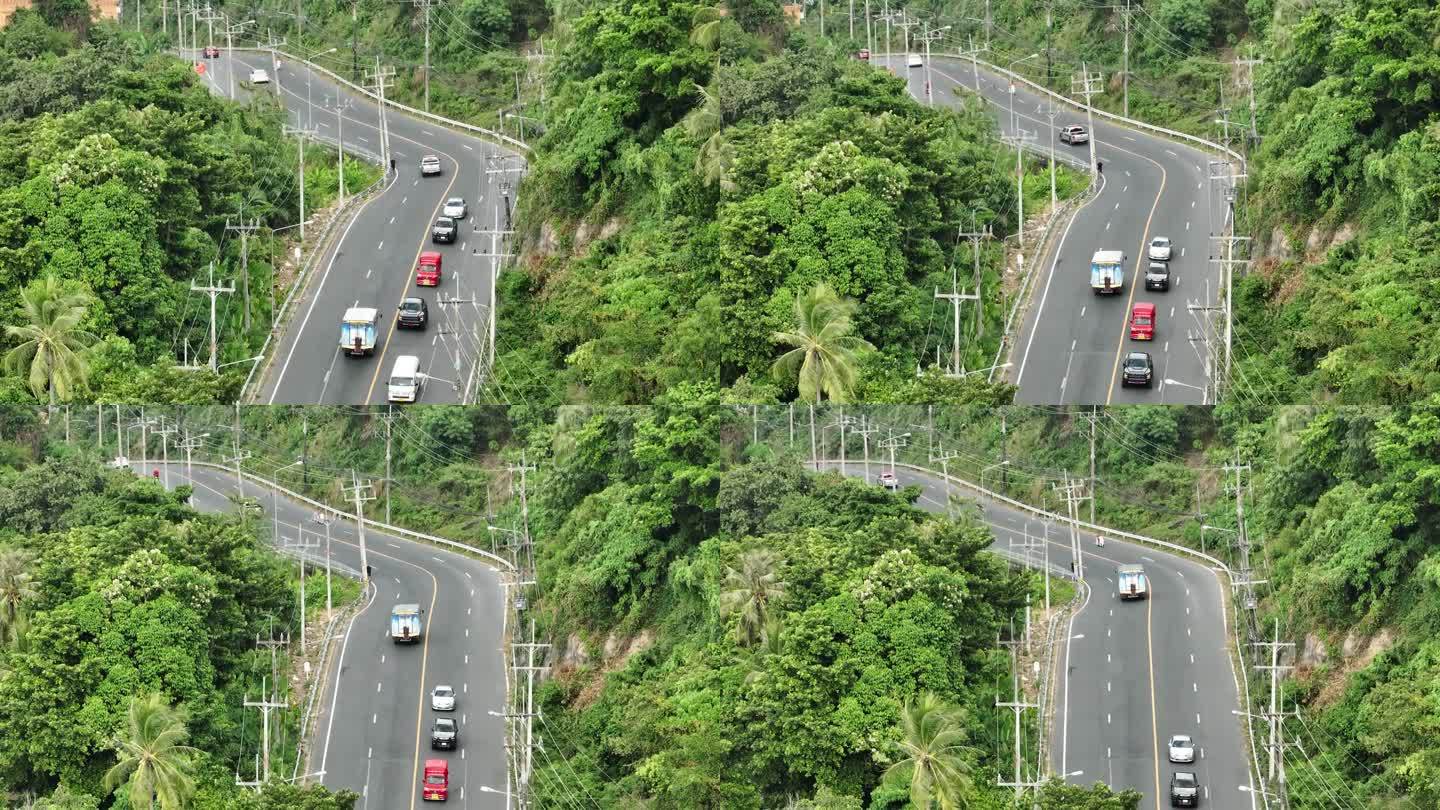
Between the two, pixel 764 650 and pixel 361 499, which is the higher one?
pixel 361 499

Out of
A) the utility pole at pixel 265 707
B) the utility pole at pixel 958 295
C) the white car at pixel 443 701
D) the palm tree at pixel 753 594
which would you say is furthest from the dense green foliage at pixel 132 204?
the utility pole at pixel 958 295

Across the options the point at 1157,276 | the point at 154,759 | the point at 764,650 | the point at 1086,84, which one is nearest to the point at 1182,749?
the point at 764,650

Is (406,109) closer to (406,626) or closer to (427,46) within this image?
(427,46)

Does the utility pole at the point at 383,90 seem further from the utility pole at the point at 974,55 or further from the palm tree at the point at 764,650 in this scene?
the palm tree at the point at 764,650

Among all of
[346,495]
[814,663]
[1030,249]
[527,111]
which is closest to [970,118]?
[1030,249]

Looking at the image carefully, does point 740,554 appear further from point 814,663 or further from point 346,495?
point 346,495

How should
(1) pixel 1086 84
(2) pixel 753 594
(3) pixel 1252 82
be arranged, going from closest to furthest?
(2) pixel 753 594 → (3) pixel 1252 82 → (1) pixel 1086 84

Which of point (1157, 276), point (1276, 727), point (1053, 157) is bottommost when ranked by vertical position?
point (1276, 727)

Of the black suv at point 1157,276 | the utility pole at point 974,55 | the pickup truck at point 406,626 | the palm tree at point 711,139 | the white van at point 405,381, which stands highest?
the utility pole at point 974,55
